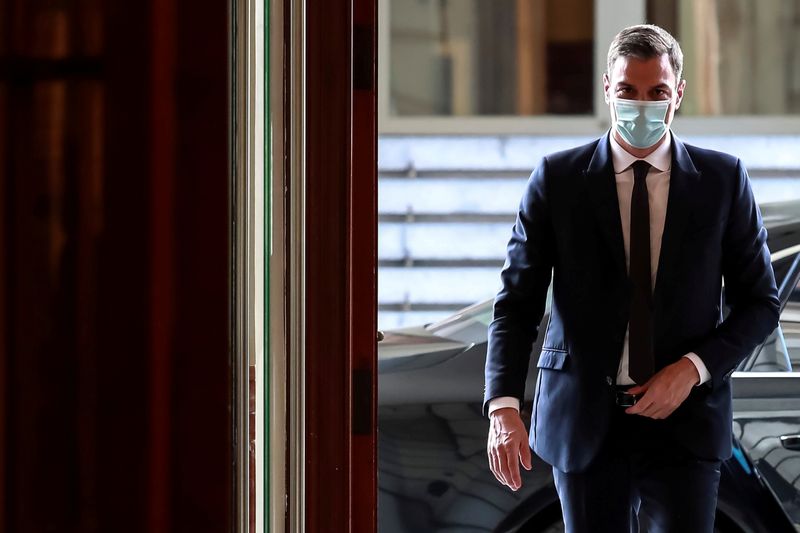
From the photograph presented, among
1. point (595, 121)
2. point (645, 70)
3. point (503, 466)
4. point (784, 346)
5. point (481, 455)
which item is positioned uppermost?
point (595, 121)

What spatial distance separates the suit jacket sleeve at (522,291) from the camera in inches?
72.6

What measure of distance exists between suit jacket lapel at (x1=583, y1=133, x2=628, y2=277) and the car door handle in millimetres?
832

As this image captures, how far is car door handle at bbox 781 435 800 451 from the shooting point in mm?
2365

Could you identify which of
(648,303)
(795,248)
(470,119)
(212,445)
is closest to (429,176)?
(470,119)

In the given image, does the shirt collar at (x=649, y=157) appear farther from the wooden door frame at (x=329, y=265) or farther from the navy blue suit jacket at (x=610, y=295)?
the wooden door frame at (x=329, y=265)

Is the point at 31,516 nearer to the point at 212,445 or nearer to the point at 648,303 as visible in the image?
the point at 212,445

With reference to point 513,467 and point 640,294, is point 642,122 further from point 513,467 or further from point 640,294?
point 513,467

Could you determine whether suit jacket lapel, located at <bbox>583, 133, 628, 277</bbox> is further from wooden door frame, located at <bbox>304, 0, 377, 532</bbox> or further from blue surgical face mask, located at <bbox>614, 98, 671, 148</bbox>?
wooden door frame, located at <bbox>304, 0, 377, 532</bbox>

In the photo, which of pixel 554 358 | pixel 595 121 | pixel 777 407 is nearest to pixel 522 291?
pixel 554 358

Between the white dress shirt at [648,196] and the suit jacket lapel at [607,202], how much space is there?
0.02 m

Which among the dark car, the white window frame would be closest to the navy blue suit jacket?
the dark car

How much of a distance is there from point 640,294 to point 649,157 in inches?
10.1

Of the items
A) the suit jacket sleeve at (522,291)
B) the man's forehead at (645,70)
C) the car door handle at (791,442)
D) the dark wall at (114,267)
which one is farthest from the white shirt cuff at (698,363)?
the dark wall at (114,267)

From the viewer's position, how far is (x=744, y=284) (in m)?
1.81
